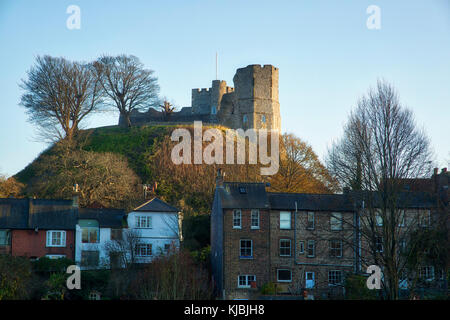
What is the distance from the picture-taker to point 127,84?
77.6 metres

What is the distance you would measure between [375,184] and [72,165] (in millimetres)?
37092

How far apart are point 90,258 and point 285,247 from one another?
13451mm

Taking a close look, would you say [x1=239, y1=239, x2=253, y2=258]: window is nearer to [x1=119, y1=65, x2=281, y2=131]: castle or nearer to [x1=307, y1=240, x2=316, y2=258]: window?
[x1=307, y1=240, x2=316, y2=258]: window

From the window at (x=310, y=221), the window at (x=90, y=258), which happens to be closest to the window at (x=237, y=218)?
the window at (x=310, y=221)

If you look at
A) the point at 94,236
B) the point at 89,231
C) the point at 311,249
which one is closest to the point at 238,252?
the point at 311,249

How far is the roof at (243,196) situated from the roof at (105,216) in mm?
8265

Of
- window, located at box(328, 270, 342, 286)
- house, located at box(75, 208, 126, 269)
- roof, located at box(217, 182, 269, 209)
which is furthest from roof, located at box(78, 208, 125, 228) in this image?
window, located at box(328, 270, 342, 286)

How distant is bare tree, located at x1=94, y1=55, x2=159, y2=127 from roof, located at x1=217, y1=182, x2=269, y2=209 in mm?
40417

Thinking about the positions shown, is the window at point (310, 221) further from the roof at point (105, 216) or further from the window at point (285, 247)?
the roof at point (105, 216)

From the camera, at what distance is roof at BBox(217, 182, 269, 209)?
39312mm

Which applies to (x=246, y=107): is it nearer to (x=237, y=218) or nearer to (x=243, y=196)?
(x=243, y=196)

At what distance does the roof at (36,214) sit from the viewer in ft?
136
